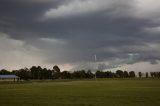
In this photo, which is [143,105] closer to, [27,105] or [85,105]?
[85,105]

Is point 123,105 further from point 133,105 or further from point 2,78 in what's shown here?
point 2,78

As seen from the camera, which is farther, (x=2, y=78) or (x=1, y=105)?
(x=2, y=78)

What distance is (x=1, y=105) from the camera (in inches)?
964

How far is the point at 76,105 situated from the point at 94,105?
1581 mm

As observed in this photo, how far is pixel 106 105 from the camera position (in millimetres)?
24469

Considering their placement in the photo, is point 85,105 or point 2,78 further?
point 2,78

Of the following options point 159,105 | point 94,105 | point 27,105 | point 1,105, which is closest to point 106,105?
point 94,105

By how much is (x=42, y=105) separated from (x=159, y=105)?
33.0 feet

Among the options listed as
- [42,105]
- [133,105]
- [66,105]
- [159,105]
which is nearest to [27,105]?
[42,105]

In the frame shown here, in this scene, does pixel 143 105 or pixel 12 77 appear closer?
pixel 143 105

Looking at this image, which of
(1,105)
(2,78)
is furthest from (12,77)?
(1,105)

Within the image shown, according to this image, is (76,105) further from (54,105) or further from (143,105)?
(143,105)

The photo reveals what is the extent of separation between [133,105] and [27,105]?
30.5 ft

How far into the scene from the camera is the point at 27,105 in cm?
2464
